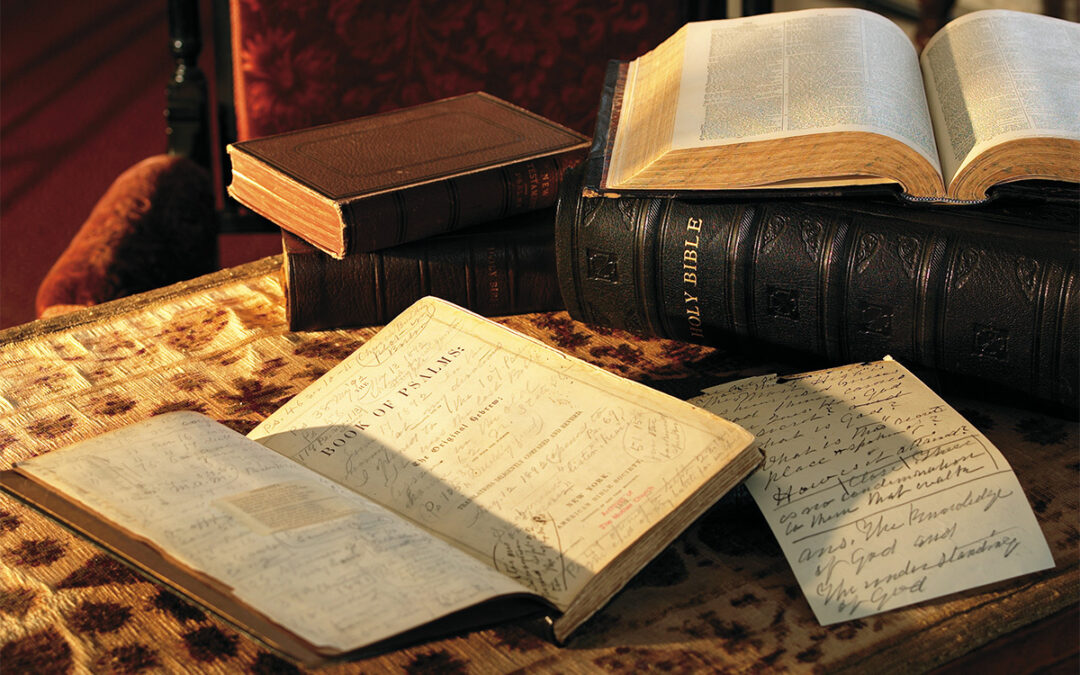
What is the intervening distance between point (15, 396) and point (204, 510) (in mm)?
433

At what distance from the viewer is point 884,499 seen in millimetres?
768

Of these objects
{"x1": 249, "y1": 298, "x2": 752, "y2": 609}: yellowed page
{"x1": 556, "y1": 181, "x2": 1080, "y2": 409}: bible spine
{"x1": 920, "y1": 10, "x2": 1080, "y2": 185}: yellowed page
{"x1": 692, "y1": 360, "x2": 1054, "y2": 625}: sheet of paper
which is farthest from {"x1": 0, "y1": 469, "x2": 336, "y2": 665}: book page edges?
{"x1": 920, "y1": 10, "x2": 1080, "y2": 185}: yellowed page

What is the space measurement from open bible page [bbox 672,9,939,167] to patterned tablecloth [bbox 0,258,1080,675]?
0.70 ft

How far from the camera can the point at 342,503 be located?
0.72 meters

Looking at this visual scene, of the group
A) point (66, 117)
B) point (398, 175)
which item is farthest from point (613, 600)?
Answer: point (66, 117)

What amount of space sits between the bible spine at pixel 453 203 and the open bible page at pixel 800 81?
6.8 inches

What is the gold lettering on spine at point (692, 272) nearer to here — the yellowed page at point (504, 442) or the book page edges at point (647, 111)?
the book page edges at point (647, 111)

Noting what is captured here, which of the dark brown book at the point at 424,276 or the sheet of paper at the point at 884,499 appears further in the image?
the dark brown book at the point at 424,276

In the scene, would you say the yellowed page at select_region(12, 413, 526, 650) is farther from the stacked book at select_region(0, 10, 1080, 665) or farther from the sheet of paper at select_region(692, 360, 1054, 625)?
the sheet of paper at select_region(692, 360, 1054, 625)

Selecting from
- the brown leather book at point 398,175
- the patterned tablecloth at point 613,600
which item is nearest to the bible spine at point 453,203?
the brown leather book at point 398,175

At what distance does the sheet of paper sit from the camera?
722 millimetres

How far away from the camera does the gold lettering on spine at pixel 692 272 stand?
3.23ft

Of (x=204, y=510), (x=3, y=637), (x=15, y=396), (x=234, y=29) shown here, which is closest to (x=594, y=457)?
(x=204, y=510)

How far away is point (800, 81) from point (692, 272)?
22 cm
